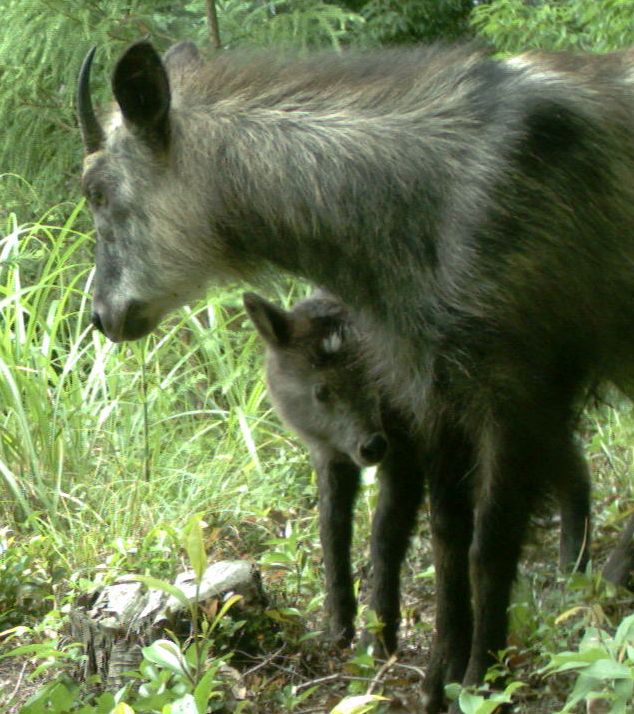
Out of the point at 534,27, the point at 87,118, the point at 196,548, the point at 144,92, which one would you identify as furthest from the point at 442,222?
the point at 534,27

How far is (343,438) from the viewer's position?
4789 mm

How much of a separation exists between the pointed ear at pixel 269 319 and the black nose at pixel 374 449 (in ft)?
2.40

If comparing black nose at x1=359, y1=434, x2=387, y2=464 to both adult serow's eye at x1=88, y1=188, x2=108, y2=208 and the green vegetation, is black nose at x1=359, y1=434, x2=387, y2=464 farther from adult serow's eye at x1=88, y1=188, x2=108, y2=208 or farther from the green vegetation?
adult serow's eye at x1=88, y1=188, x2=108, y2=208

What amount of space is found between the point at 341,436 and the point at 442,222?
1.33 metres

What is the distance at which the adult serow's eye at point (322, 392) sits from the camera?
4996 mm

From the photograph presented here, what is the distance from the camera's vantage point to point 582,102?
12.6 feet

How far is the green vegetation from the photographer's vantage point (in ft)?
12.2

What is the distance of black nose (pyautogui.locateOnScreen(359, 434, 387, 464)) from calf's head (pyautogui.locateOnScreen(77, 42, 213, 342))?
85 cm

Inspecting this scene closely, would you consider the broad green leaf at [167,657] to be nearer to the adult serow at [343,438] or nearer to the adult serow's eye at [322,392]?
the adult serow at [343,438]

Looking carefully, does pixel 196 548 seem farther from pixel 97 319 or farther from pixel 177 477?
pixel 177 477

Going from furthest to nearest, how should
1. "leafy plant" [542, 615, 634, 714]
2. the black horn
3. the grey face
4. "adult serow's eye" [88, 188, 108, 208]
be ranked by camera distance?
the grey face → "adult serow's eye" [88, 188, 108, 208] → the black horn → "leafy plant" [542, 615, 634, 714]

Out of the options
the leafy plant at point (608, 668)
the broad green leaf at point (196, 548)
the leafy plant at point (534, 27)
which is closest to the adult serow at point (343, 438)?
the broad green leaf at point (196, 548)

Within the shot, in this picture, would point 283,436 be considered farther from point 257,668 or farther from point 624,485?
point 257,668

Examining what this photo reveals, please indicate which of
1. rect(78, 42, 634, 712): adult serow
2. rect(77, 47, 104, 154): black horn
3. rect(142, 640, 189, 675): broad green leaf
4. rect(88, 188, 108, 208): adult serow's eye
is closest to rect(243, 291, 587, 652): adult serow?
rect(78, 42, 634, 712): adult serow
